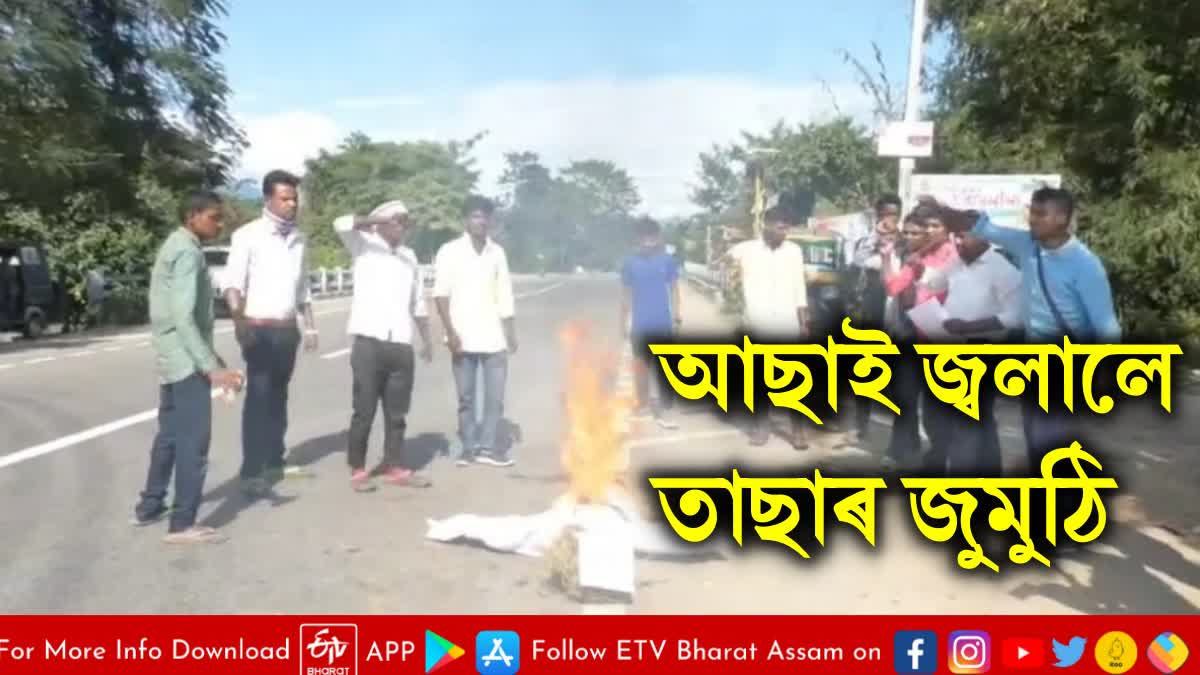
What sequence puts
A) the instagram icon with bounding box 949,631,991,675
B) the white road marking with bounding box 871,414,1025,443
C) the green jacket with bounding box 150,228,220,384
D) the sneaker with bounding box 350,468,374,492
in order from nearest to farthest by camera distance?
the instagram icon with bounding box 949,631,991,675 → the green jacket with bounding box 150,228,220,384 → the sneaker with bounding box 350,468,374,492 → the white road marking with bounding box 871,414,1025,443

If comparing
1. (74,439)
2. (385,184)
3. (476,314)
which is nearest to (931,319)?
(476,314)

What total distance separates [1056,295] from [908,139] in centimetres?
757

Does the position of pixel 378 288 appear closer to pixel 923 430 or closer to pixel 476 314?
pixel 476 314

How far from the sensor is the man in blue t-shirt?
9.75 m

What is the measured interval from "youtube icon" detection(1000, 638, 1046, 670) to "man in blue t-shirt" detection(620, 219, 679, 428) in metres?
5.85

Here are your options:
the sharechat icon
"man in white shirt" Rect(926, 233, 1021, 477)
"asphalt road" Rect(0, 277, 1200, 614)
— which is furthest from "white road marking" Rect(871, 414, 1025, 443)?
the sharechat icon

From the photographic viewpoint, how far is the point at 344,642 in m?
3.86

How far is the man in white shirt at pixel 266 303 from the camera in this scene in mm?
6656

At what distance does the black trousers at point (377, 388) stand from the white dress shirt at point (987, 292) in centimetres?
→ 294

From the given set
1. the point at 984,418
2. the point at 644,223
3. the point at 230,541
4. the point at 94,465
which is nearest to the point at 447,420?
the point at 644,223

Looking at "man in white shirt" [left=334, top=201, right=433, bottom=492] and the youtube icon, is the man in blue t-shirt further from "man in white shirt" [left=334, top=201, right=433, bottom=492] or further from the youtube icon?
the youtube icon

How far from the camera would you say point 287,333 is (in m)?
6.84

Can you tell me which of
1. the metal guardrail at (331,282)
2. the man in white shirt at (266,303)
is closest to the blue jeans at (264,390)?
the man in white shirt at (266,303)

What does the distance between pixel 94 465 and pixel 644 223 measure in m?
4.33
